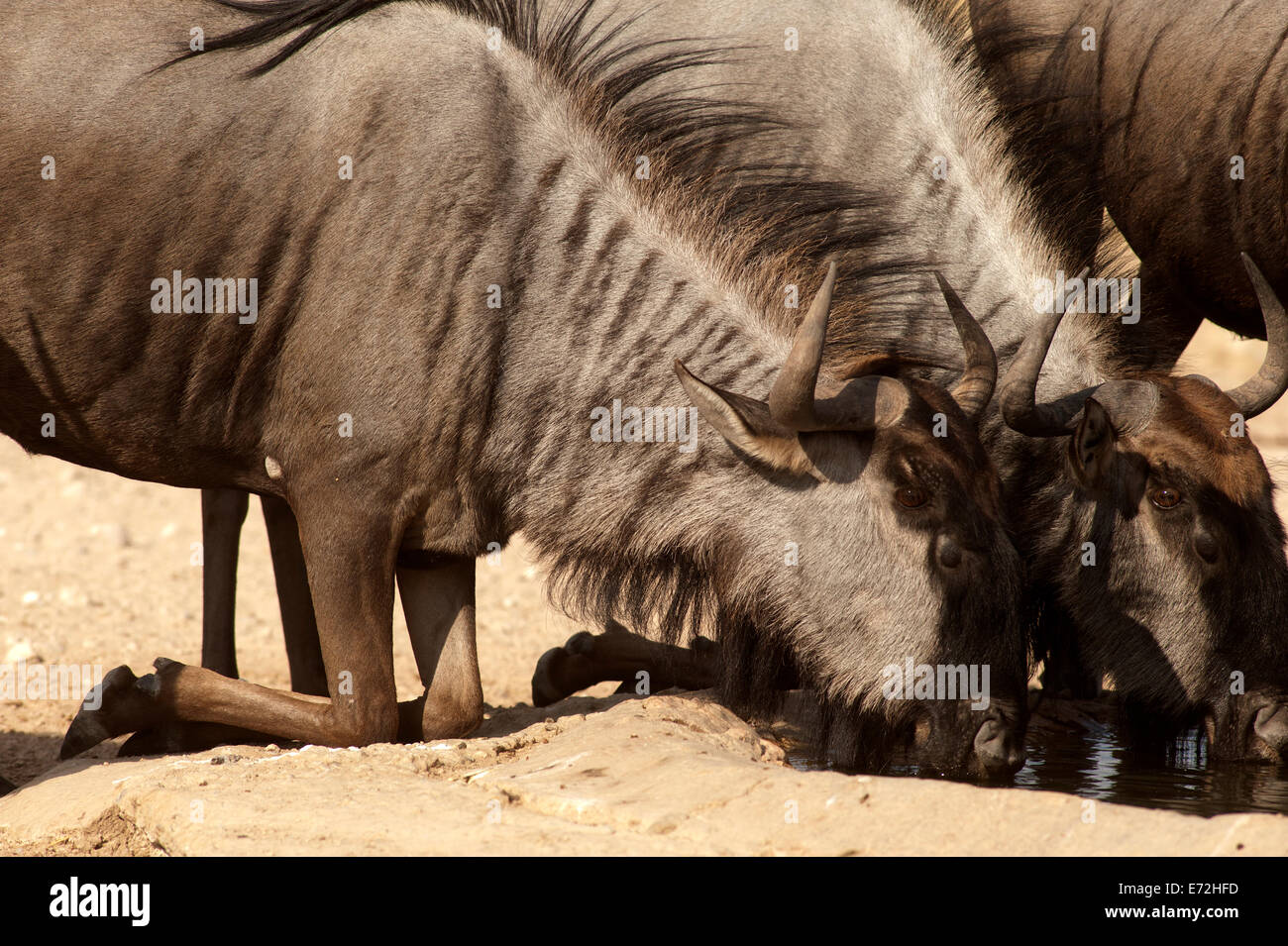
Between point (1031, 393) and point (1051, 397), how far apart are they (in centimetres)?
51

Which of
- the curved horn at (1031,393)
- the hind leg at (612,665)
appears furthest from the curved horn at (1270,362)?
the hind leg at (612,665)

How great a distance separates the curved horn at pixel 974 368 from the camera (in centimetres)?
537

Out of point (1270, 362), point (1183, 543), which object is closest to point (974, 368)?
point (1183, 543)

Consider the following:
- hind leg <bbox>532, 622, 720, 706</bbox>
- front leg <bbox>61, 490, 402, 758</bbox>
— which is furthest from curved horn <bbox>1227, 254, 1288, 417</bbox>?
front leg <bbox>61, 490, 402, 758</bbox>

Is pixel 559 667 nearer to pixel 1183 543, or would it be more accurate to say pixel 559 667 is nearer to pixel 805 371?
pixel 805 371

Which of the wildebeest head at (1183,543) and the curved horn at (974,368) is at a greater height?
the curved horn at (974,368)

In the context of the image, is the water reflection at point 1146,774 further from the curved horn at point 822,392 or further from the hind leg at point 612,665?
the curved horn at point 822,392

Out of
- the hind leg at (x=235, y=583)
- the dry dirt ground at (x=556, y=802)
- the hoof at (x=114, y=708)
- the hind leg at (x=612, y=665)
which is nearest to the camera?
the dry dirt ground at (x=556, y=802)

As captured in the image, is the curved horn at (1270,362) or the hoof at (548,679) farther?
the hoof at (548,679)

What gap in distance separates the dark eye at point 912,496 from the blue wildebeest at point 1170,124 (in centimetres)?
233

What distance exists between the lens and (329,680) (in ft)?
17.6

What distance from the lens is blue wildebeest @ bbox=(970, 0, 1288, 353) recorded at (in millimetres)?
7000

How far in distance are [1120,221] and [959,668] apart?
3124 millimetres
